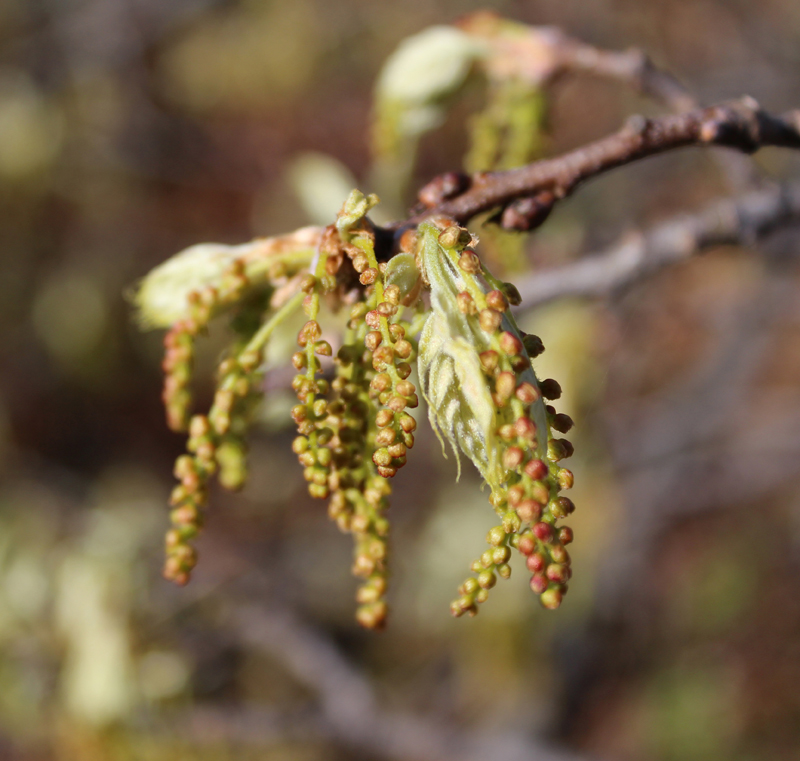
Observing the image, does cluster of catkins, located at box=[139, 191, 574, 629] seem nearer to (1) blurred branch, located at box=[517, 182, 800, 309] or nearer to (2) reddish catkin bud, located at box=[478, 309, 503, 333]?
(2) reddish catkin bud, located at box=[478, 309, 503, 333]

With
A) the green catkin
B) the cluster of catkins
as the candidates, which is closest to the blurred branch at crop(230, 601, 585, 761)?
the cluster of catkins

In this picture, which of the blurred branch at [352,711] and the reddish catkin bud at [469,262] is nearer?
the reddish catkin bud at [469,262]

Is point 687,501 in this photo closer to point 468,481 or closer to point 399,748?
point 468,481

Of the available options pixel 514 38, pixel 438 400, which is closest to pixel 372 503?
pixel 438 400

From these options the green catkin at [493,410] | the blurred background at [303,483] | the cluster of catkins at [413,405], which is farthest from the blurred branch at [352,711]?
the green catkin at [493,410]

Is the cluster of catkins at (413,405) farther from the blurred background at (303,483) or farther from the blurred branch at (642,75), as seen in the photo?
the blurred branch at (642,75)
